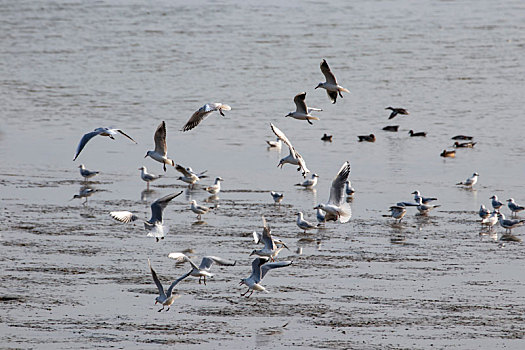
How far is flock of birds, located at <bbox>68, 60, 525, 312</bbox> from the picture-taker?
39.5 feet

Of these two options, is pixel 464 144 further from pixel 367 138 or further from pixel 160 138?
pixel 160 138

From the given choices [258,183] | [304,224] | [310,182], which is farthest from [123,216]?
[258,183]

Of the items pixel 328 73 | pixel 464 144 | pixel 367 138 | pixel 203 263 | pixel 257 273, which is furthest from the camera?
pixel 367 138

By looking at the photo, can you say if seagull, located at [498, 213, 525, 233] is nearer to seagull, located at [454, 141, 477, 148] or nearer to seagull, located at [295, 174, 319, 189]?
seagull, located at [295, 174, 319, 189]

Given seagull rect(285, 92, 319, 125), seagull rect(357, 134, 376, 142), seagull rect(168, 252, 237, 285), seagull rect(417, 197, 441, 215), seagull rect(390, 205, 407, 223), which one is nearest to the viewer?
seagull rect(168, 252, 237, 285)

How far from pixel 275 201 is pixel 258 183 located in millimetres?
2077


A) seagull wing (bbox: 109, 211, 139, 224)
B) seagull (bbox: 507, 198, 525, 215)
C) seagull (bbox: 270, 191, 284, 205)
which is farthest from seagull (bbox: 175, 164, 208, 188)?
seagull wing (bbox: 109, 211, 139, 224)

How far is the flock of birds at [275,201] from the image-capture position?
39.5 feet

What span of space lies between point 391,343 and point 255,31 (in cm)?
3858

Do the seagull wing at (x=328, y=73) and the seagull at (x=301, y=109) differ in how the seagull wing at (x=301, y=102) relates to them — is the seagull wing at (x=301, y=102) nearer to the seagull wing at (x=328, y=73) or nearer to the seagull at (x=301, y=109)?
the seagull at (x=301, y=109)

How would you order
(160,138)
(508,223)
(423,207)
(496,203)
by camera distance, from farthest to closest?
(496,203) < (423,207) < (508,223) < (160,138)

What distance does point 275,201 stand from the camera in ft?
59.9

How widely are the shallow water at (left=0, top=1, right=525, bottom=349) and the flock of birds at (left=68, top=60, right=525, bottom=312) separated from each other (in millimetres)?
286

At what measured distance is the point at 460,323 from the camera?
38.3ft
